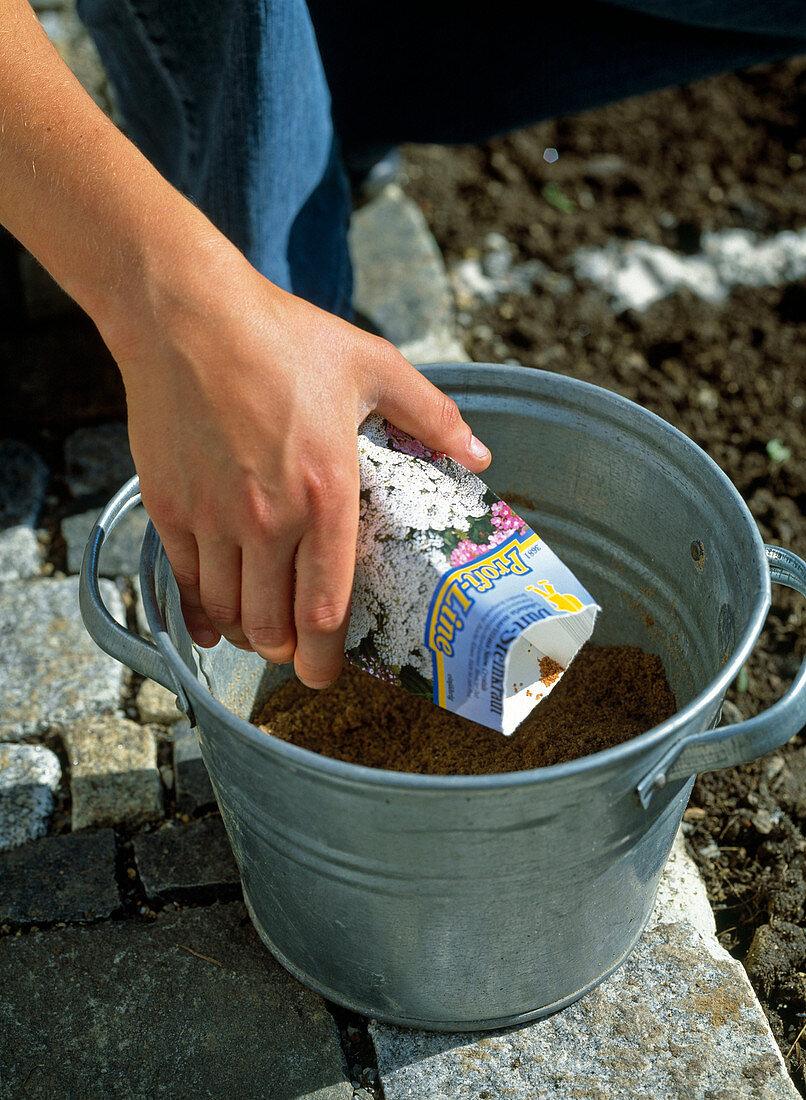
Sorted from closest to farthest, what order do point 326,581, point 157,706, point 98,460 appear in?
point 326,581 < point 157,706 < point 98,460

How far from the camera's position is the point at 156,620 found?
1057 mm

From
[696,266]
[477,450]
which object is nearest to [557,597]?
[477,450]

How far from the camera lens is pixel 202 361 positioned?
3.14 ft

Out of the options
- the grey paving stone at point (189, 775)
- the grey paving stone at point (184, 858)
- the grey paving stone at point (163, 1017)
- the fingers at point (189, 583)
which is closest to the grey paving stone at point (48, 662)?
the grey paving stone at point (189, 775)

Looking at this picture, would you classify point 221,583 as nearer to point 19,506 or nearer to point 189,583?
point 189,583

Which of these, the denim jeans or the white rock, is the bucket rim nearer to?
the denim jeans

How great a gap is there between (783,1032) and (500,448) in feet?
2.98

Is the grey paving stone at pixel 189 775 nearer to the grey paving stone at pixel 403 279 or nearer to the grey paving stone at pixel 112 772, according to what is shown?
the grey paving stone at pixel 112 772

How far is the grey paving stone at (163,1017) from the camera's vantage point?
122 centimetres

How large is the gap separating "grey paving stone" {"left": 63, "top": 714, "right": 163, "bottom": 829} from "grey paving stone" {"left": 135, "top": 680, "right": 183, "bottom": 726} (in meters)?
0.02

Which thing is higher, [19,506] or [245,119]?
[245,119]

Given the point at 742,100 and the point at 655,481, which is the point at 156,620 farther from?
the point at 742,100

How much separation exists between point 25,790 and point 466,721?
72 centimetres

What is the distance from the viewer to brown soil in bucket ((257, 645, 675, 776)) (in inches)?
53.1
